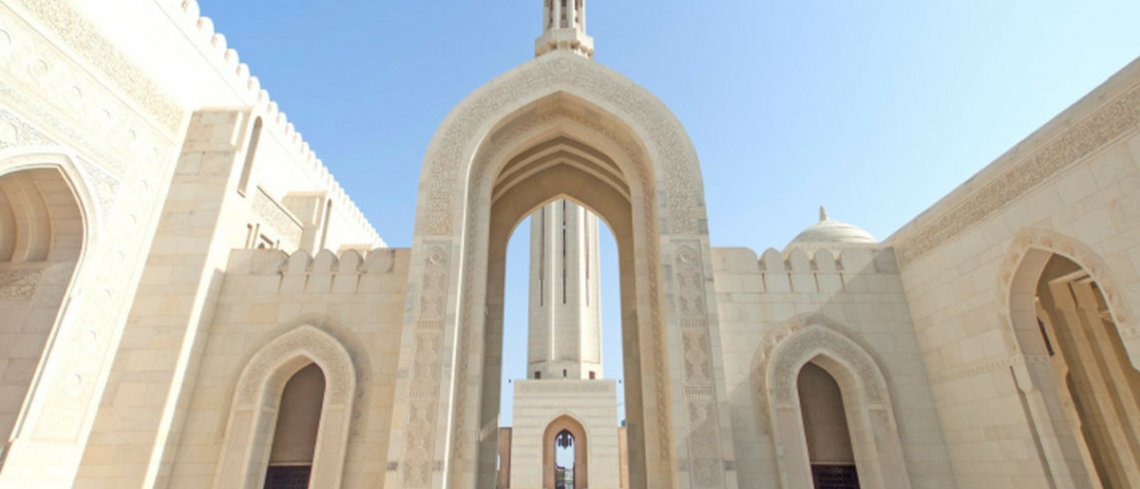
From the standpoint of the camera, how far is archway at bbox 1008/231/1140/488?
5957mm

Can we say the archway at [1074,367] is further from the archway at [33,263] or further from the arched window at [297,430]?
the archway at [33,263]

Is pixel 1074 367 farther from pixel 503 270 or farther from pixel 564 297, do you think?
pixel 564 297

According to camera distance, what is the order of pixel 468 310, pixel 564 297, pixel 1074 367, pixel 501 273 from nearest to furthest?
pixel 1074 367
pixel 468 310
pixel 501 273
pixel 564 297

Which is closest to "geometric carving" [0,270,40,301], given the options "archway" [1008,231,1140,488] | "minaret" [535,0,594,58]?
"minaret" [535,0,594,58]

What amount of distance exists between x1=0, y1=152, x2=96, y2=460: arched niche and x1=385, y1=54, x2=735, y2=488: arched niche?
12.1 ft

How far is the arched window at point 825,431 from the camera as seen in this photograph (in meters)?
A: 7.54

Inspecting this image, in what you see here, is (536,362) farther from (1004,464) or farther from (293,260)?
(1004,464)

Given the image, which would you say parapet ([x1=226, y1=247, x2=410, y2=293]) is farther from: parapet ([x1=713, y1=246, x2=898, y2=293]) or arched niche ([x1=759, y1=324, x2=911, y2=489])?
arched niche ([x1=759, y1=324, x2=911, y2=489])

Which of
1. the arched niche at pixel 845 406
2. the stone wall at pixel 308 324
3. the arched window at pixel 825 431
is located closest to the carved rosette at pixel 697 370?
the arched niche at pixel 845 406

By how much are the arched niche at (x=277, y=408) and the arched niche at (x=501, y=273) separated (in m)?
1.09

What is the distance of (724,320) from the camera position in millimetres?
7820

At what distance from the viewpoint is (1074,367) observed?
7238mm

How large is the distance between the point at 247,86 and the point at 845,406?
37.1 ft

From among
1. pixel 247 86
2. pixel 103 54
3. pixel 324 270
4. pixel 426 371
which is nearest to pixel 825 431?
pixel 426 371
